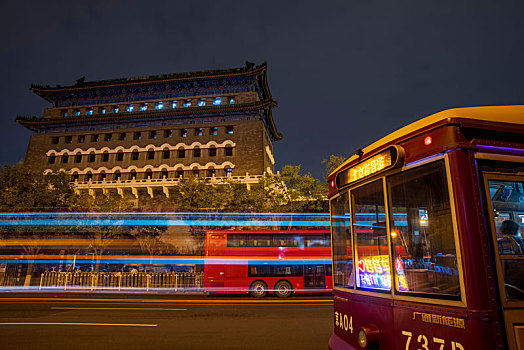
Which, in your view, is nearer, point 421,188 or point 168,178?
point 421,188

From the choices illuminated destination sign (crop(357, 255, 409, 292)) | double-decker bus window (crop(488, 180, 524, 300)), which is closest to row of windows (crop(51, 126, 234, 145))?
illuminated destination sign (crop(357, 255, 409, 292))

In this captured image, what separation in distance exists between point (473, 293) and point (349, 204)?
1.56 m

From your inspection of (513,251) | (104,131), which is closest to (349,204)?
(513,251)

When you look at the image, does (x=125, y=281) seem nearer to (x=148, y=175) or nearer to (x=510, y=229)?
(x=510, y=229)

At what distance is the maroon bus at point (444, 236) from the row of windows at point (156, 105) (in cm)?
4035

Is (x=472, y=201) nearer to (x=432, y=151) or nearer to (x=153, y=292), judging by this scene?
(x=432, y=151)

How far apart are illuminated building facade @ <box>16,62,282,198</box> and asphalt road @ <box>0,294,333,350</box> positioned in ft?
89.0

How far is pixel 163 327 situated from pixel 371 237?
18.6ft

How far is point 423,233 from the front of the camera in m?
2.75

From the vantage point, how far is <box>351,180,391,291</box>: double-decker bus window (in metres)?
2.96

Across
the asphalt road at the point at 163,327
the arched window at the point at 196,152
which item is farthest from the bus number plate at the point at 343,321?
the arched window at the point at 196,152

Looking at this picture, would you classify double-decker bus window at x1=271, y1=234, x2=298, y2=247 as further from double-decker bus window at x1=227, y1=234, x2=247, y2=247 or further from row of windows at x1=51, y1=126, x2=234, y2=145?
row of windows at x1=51, y1=126, x2=234, y2=145

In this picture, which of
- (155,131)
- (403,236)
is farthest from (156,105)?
(403,236)

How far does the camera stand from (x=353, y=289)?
330cm
